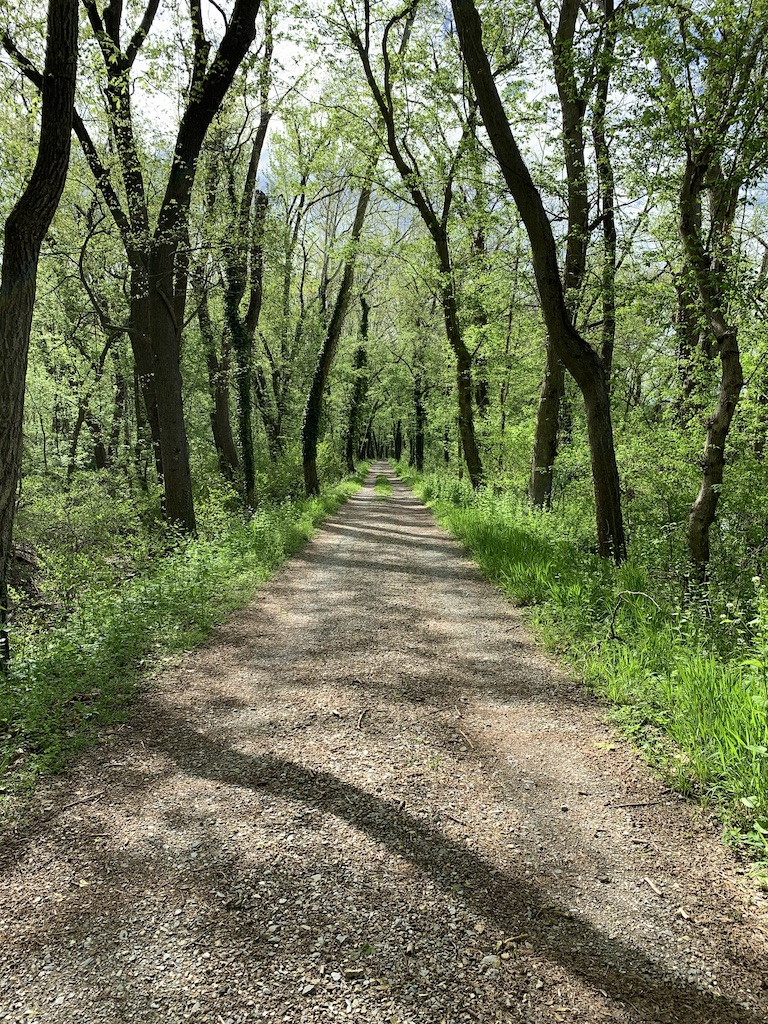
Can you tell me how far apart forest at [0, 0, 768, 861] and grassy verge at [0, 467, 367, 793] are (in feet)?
0.09

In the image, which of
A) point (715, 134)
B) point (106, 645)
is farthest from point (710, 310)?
point (106, 645)

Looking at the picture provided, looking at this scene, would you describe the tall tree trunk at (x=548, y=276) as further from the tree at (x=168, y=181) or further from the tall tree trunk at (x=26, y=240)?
the tall tree trunk at (x=26, y=240)

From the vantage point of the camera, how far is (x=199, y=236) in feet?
34.2

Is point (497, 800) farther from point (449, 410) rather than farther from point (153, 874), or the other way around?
point (449, 410)

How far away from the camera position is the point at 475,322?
1573cm

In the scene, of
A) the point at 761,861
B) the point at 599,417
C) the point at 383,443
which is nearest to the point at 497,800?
the point at 761,861

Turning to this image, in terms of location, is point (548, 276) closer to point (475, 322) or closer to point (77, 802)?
point (77, 802)

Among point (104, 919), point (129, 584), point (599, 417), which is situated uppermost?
point (599, 417)

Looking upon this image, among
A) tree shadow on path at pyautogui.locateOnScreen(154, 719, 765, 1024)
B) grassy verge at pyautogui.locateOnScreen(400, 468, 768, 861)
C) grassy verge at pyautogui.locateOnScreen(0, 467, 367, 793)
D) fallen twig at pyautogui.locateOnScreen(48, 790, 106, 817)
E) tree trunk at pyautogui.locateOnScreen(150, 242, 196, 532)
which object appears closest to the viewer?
tree shadow on path at pyautogui.locateOnScreen(154, 719, 765, 1024)

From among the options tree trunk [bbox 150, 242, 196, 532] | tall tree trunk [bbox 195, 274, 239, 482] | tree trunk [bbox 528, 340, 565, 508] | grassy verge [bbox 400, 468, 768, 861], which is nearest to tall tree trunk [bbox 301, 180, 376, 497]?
tall tree trunk [bbox 195, 274, 239, 482]

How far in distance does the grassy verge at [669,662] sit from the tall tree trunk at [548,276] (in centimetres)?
91

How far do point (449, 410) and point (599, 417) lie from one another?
550 inches

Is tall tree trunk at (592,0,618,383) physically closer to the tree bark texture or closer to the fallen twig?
the fallen twig

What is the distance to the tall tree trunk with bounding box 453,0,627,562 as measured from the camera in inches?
249
